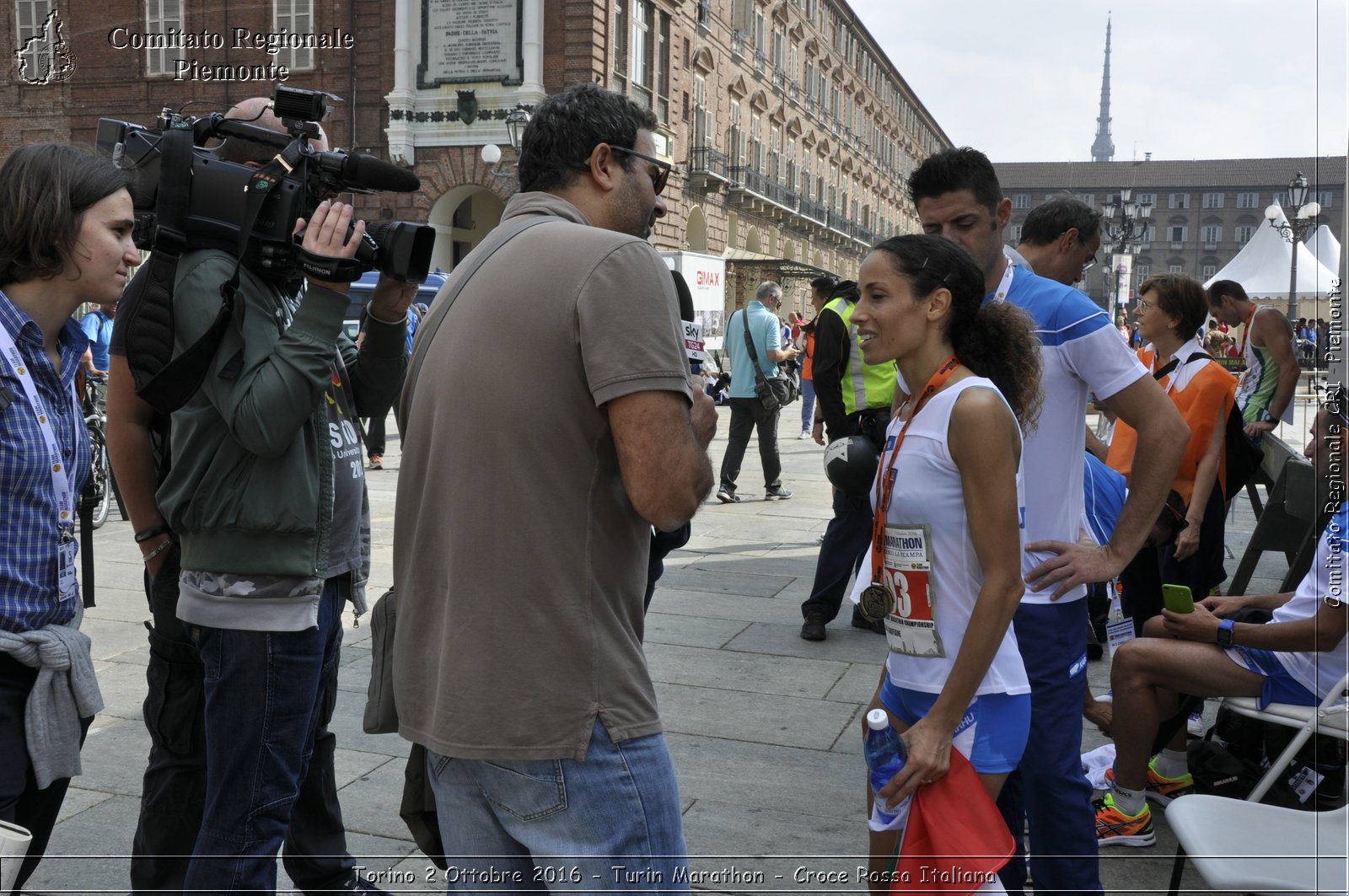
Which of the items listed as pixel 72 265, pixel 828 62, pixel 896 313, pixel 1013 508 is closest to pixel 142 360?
pixel 72 265

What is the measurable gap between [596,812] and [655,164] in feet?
3.40

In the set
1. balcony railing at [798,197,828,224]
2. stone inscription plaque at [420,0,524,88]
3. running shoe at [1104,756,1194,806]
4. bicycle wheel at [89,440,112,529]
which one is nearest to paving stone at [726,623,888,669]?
running shoe at [1104,756,1194,806]

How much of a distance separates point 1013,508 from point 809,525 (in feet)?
23.8

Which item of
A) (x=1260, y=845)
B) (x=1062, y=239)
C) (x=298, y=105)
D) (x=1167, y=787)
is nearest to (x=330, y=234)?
(x=298, y=105)

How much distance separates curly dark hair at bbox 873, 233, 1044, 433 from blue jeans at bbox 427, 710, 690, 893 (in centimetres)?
112

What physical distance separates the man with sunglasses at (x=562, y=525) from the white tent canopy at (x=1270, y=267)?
1369 cm

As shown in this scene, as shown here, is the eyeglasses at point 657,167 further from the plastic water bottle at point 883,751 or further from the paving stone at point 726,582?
the paving stone at point 726,582

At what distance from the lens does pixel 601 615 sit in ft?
5.46

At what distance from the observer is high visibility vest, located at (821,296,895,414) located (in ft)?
20.5

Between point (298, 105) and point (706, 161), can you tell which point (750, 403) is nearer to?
point (298, 105)

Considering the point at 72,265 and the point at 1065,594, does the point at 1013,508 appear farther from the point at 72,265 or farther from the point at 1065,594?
the point at 72,265

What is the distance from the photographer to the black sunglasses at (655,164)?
6.05 ft

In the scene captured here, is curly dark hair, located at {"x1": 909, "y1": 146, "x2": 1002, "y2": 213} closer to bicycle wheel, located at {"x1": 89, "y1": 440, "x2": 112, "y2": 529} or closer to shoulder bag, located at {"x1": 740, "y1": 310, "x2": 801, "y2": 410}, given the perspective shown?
shoulder bag, located at {"x1": 740, "y1": 310, "x2": 801, "y2": 410}

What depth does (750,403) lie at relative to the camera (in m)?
10.3
